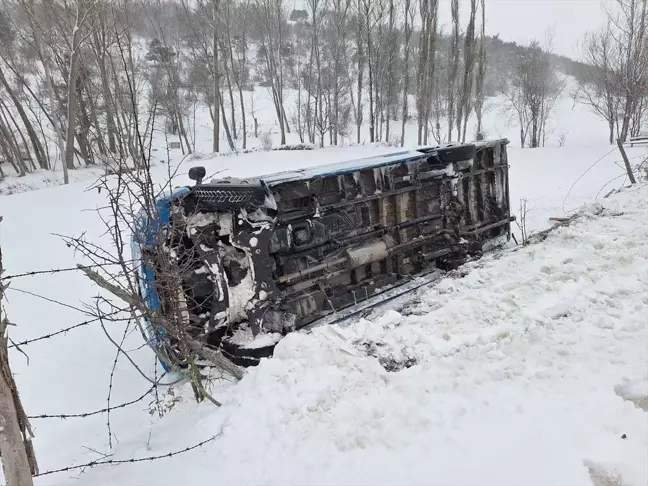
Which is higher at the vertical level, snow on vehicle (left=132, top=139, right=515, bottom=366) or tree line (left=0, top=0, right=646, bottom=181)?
tree line (left=0, top=0, right=646, bottom=181)

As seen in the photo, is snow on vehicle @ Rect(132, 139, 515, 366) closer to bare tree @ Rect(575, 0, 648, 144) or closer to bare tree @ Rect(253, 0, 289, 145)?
bare tree @ Rect(575, 0, 648, 144)

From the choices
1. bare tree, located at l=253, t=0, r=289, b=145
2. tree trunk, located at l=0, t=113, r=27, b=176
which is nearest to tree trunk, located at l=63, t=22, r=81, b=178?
tree trunk, located at l=0, t=113, r=27, b=176

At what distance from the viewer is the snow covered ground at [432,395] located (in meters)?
2.27

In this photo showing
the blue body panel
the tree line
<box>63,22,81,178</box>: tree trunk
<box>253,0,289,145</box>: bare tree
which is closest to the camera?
the blue body panel

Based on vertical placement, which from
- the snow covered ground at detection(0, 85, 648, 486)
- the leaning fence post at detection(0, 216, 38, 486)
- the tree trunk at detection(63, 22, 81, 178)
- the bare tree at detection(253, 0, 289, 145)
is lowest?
the snow covered ground at detection(0, 85, 648, 486)

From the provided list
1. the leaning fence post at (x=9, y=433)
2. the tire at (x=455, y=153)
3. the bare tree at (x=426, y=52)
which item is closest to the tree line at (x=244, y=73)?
the bare tree at (x=426, y=52)

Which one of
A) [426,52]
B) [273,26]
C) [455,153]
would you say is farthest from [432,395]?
[273,26]

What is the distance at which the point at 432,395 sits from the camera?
2742 mm

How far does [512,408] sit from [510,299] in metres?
1.75

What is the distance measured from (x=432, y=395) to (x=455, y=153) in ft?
15.1

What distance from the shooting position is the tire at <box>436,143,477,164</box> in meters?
6.53

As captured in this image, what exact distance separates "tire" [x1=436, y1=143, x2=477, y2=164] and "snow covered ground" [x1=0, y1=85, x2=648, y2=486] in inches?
70.7

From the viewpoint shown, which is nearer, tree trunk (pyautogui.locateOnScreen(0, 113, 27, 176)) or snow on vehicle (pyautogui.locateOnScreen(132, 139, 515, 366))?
snow on vehicle (pyautogui.locateOnScreen(132, 139, 515, 366))

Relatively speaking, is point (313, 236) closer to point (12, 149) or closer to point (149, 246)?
point (149, 246)
